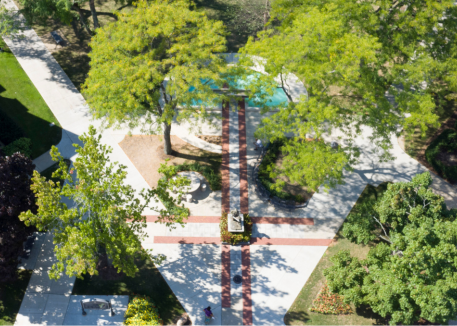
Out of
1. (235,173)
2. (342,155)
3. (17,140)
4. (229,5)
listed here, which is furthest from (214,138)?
(229,5)

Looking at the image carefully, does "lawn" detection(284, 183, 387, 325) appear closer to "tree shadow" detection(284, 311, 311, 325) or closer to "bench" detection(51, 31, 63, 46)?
"tree shadow" detection(284, 311, 311, 325)

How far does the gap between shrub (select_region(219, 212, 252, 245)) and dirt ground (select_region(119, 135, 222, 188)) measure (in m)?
5.03

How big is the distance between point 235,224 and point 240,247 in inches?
62.8

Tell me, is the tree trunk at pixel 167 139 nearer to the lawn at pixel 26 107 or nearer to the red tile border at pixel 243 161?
the red tile border at pixel 243 161

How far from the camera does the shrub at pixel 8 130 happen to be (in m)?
26.0

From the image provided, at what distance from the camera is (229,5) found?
3697 cm

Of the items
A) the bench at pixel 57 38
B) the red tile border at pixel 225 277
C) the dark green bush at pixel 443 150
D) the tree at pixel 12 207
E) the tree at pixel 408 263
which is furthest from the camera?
the bench at pixel 57 38

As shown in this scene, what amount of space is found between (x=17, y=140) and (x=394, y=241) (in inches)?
964

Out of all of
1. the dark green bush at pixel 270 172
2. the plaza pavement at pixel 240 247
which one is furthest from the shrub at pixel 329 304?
the dark green bush at pixel 270 172

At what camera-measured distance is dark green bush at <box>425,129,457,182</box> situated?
26914 mm

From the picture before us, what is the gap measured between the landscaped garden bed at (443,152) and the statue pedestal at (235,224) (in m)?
15.3

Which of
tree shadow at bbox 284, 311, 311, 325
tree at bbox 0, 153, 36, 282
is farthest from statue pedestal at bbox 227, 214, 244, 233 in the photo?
tree at bbox 0, 153, 36, 282

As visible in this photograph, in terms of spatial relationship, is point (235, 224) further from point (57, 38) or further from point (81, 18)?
point (57, 38)

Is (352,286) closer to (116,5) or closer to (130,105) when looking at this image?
(130,105)
